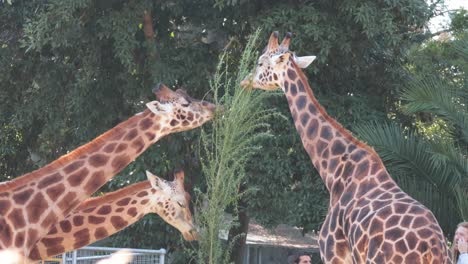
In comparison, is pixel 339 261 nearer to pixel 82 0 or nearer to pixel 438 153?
pixel 438 153

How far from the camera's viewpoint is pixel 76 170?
25.3 feet

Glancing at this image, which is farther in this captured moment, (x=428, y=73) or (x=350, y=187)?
(x=428, y=73)

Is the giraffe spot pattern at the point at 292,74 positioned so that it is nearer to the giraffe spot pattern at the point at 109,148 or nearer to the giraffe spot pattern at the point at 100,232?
the giraffe spot pattern at the point at 109,148

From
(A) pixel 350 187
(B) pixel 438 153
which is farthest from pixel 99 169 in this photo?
(B) pixel 438 153

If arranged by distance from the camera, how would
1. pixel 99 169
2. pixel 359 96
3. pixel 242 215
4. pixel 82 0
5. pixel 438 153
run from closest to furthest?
pixel 99 169 < pixel 438 153 < pixel 82 0 < pixel 359 96 < pixel 242 215

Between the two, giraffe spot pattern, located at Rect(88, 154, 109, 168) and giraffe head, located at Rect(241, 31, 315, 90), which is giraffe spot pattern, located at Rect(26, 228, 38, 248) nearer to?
giraffe spot pattern, located at Rect(88, 154, 109, 168)

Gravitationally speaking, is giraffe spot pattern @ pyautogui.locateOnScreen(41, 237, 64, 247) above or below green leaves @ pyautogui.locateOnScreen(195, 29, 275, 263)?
below

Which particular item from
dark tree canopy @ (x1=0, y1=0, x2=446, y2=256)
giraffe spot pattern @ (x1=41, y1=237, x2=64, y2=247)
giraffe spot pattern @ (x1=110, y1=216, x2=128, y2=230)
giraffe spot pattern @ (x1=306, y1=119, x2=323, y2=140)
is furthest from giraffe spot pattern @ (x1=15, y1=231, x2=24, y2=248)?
dark tree canopy @ (x1=0, y1=0, x2=446, y2=256)

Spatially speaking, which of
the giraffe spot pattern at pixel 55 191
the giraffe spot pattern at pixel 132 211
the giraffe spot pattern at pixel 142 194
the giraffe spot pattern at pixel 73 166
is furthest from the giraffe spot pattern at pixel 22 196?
the giraffe spot pattern at pixel 142 194

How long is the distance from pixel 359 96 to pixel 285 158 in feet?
4.94

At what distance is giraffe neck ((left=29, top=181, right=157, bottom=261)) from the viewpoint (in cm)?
809

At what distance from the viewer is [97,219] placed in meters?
8.35

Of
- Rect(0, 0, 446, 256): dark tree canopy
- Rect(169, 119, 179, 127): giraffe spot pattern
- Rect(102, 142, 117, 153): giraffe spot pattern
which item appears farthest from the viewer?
Rect(0, 0, 446, 256): dark tree canopy

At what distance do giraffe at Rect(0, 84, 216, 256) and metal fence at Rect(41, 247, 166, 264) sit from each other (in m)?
1.67
